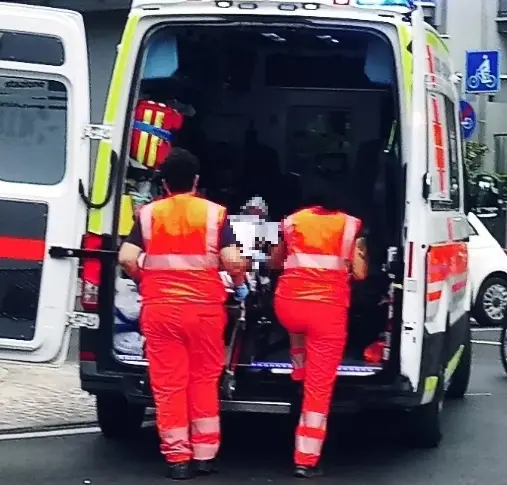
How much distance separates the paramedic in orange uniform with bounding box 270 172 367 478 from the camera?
7.46 metres

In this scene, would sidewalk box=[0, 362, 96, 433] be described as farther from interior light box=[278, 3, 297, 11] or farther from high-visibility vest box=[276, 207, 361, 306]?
interior light box=[278, 3, 297, 11]

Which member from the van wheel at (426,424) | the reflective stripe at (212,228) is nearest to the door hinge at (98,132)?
the reflective stripe at (212,228)

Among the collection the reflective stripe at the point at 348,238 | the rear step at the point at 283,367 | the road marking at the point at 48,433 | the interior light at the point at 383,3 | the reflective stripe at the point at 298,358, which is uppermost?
the interior light at the point at 383,3

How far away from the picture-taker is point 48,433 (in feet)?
29.2

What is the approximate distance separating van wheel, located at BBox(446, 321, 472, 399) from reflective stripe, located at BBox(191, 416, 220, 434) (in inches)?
128

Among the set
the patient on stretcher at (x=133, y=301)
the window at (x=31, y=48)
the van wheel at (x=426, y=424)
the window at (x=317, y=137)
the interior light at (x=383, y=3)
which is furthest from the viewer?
the window at (x=317, y=137)

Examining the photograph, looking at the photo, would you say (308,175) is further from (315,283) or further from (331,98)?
(315,283)

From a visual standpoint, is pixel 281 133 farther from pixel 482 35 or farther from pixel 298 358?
pixel 482 35

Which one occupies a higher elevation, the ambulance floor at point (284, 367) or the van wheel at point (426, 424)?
the ambulance floor at point (284, 367)

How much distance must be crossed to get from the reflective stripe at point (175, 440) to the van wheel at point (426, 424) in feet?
4.64

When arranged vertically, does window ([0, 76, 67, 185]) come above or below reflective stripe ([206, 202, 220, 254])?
above

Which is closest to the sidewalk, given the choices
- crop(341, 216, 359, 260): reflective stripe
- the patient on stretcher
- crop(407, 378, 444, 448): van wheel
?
the patient on stretcher

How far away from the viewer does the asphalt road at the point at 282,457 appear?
7641mm

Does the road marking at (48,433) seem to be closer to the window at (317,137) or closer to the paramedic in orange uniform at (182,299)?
the paramedic in orange uniform at (182,299)
